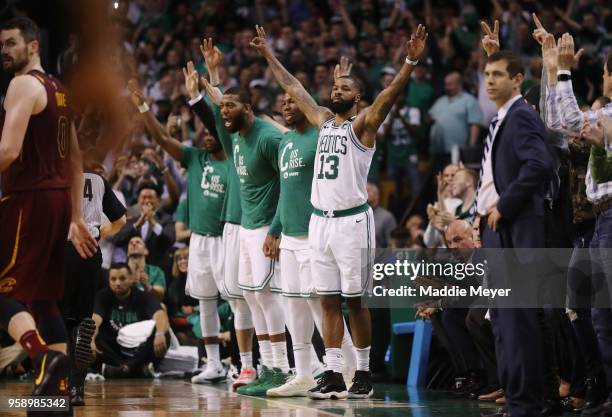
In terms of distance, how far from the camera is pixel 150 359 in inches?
467

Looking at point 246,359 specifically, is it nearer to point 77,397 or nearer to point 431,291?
point 431,291

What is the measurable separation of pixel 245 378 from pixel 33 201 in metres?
3.87

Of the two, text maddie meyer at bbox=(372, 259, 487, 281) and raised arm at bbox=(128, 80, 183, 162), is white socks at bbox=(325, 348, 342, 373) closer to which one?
text maddie meyer at bbox=(372, 259, 487, 281)

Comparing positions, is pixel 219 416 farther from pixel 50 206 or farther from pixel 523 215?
pixel 523 215

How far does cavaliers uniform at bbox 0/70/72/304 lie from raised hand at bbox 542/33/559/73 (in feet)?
9.72

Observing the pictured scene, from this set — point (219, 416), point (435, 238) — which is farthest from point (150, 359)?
point (219, 416)

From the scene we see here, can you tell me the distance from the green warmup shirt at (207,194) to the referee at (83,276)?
2236 millimetres

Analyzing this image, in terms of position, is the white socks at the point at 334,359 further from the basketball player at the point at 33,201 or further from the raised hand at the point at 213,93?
the raised hand at the point at 213,93

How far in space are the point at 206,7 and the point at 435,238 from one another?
9.24 metres

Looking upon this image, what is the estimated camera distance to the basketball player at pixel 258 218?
31.4 feet

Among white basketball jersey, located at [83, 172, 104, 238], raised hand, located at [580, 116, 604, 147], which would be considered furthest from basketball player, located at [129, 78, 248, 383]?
raised hand, located at [580, 116, 604, 147]

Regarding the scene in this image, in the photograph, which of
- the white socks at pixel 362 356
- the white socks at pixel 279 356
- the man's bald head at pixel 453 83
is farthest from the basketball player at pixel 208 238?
the man's bald head at pixel 453 83

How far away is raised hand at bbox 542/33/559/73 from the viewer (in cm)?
676

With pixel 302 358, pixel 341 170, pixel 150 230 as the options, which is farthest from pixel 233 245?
pixel 150 230
